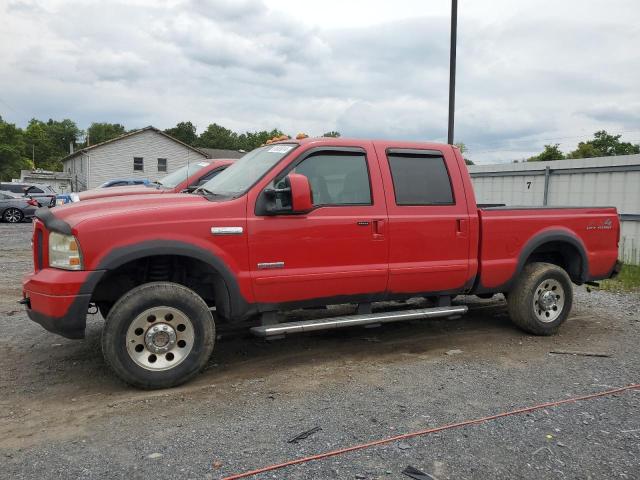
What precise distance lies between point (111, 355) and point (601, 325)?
216 inches

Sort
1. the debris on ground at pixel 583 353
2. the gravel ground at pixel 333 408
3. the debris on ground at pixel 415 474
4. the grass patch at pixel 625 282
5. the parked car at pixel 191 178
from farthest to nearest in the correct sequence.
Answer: the grass patch at pixel 625 282, the parked car at pixel 191 178, the debris on ground at pixel 583 353, the gravel ground at pixel 333 408, the debris on ground at pixel 415 474

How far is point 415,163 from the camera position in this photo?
5.34 metres

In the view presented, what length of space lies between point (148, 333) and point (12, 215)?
19.8 metres

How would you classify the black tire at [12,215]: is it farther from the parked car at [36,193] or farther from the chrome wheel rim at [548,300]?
the chrome wheel rim at [548,300]

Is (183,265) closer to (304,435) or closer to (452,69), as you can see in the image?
(304,435)

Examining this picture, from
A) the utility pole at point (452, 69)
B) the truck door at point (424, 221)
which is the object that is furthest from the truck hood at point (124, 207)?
the utility pole at point (452, 69)

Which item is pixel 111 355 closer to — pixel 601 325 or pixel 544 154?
pixel 601 325

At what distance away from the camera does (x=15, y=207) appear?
2081 centimetres

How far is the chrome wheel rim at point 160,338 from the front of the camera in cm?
410

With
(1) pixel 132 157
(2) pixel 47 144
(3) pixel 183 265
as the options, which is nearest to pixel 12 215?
(3) pixel 183 265

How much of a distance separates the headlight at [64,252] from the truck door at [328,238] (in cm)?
128

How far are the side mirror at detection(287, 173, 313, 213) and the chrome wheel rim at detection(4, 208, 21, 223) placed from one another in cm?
2002

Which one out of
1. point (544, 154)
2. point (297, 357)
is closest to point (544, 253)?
point (297, 357)

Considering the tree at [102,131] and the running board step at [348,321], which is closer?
the running board step at [348,321]
